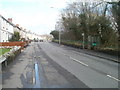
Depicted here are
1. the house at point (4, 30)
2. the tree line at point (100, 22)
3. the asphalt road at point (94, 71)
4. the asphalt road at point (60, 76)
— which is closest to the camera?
the asphalt road at point (60, 76)

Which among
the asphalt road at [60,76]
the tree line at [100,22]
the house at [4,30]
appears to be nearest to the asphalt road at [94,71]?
the asphalt road at [60,76]

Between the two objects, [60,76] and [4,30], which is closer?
[60,76]

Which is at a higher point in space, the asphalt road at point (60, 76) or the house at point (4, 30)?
the house at point (4, 30)

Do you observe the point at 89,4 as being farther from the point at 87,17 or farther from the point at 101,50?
the point at 101,50

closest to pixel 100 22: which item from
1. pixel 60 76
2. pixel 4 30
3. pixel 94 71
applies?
pixel 94 71

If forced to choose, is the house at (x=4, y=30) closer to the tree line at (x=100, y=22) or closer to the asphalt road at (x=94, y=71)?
the tree line at (x=100, y=22)

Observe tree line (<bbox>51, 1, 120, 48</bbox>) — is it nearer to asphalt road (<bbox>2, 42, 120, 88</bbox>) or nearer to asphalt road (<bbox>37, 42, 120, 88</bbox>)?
asphalt road (<bbox>37, 42, 120, 88</bbox>)

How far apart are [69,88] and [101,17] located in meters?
27.7

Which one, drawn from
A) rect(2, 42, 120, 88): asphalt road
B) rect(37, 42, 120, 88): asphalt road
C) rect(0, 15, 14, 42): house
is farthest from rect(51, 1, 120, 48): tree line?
rect(0, 15, 14, 42): house

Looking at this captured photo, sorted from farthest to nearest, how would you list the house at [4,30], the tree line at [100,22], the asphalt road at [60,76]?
the house at [4,30] → the tree line at [100,22] → the asphalt road at [60,76]

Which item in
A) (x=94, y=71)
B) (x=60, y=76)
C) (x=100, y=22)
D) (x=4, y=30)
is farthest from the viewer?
(x=4, y=30)

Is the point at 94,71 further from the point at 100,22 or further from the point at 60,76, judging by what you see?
the point at 100,22

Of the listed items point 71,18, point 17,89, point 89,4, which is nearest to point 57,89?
point 17,89

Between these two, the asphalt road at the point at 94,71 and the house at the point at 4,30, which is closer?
the asphalt road at the point at 94,71
